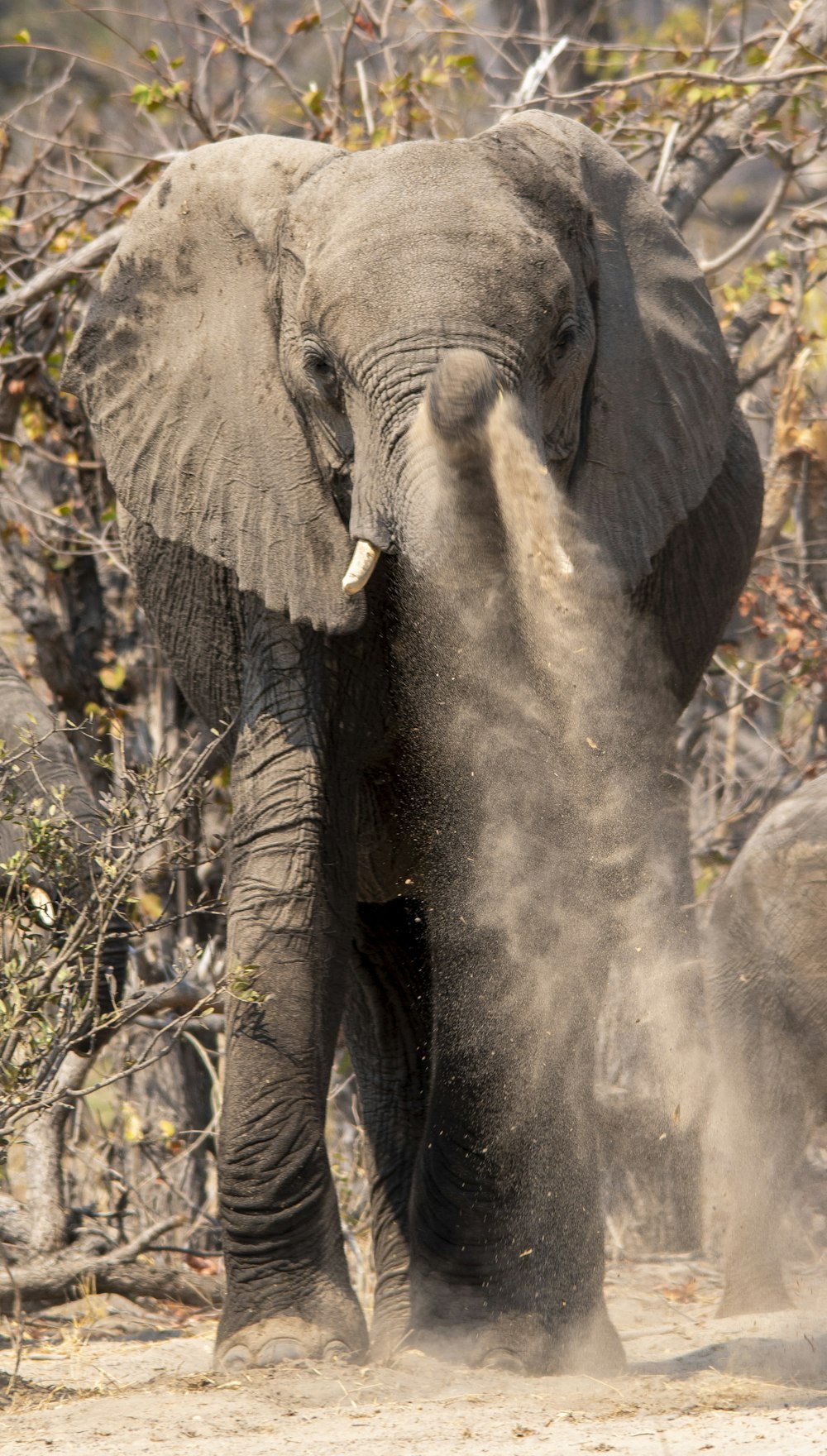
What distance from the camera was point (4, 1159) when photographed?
141 inches

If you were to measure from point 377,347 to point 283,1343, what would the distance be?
184 cm

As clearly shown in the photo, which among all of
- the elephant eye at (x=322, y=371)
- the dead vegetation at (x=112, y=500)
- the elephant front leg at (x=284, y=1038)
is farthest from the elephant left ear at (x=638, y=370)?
the dead vegetation at (x=112, y=500)

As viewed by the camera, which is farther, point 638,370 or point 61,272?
point 61,272

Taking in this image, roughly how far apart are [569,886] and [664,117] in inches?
116

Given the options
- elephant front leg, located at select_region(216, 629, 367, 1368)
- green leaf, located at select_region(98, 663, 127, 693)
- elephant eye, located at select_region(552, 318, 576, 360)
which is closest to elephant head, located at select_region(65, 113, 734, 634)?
elephant eye, located at select_region(552, 318, 576, 360)

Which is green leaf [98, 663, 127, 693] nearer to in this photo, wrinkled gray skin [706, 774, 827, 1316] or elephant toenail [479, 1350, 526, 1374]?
wrinkled gray skin [706, 774, 827, 1316]

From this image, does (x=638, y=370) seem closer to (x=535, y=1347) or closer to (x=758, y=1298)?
(x=535, y=1347)

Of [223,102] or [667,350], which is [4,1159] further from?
[223,102]

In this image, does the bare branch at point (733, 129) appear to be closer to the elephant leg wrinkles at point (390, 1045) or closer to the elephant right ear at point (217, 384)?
the elephant right ear at point (217, 384)

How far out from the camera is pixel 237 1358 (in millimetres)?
3752

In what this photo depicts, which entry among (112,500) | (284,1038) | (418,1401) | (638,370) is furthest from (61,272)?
(418,1401)

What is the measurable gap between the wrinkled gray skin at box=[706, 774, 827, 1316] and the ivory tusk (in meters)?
1.54

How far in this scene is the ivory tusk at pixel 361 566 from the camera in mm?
3635

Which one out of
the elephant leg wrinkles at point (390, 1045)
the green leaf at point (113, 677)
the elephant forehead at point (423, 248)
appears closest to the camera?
the elephant forehead at point (423, 248)
